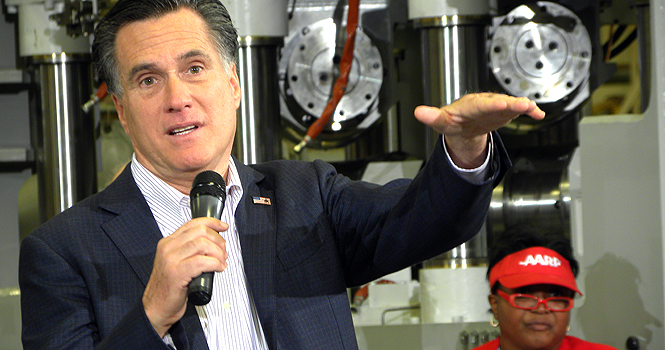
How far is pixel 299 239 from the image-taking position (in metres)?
1.08

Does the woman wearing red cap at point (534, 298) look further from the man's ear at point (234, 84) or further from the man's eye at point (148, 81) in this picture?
the man's eye at point (148, 81)

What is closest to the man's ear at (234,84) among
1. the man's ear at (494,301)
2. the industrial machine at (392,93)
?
the industrial machine at (392,93)

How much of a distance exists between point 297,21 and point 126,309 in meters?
1.89

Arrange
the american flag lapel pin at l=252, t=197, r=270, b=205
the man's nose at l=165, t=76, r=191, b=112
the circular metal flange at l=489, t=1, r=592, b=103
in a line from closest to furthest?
the man's nose at l=165, t=76, r=191, b=112, the american flag lapel pin at l=252, t=197, r=270, b=205, the circular metal flange at l=489, t=1, r=592, b=103

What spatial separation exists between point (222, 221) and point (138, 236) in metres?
0.12

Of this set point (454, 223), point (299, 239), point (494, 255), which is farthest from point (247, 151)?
point (454, 223)

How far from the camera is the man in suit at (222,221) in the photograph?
0.93 metres

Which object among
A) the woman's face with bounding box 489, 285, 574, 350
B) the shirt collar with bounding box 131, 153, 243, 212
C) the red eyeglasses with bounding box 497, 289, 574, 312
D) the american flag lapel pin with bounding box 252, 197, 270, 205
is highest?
the shirt collar with bounding box 131, 153, 243, 212

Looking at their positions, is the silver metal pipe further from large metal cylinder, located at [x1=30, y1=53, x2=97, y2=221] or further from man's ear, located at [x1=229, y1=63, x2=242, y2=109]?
man's ear, located at [x1=229, y1=63, x2=242, y2=109]

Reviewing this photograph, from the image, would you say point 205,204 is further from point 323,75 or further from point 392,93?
point 392,93

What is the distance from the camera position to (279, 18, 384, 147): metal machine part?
2.60 m

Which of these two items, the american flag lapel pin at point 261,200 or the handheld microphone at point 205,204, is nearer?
the handheld microphone at point 205,204

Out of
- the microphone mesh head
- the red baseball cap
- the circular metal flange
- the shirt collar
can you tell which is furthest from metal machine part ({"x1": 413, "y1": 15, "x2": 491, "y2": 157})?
the microphone mesh head

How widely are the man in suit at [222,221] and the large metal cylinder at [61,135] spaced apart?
1476 mm
